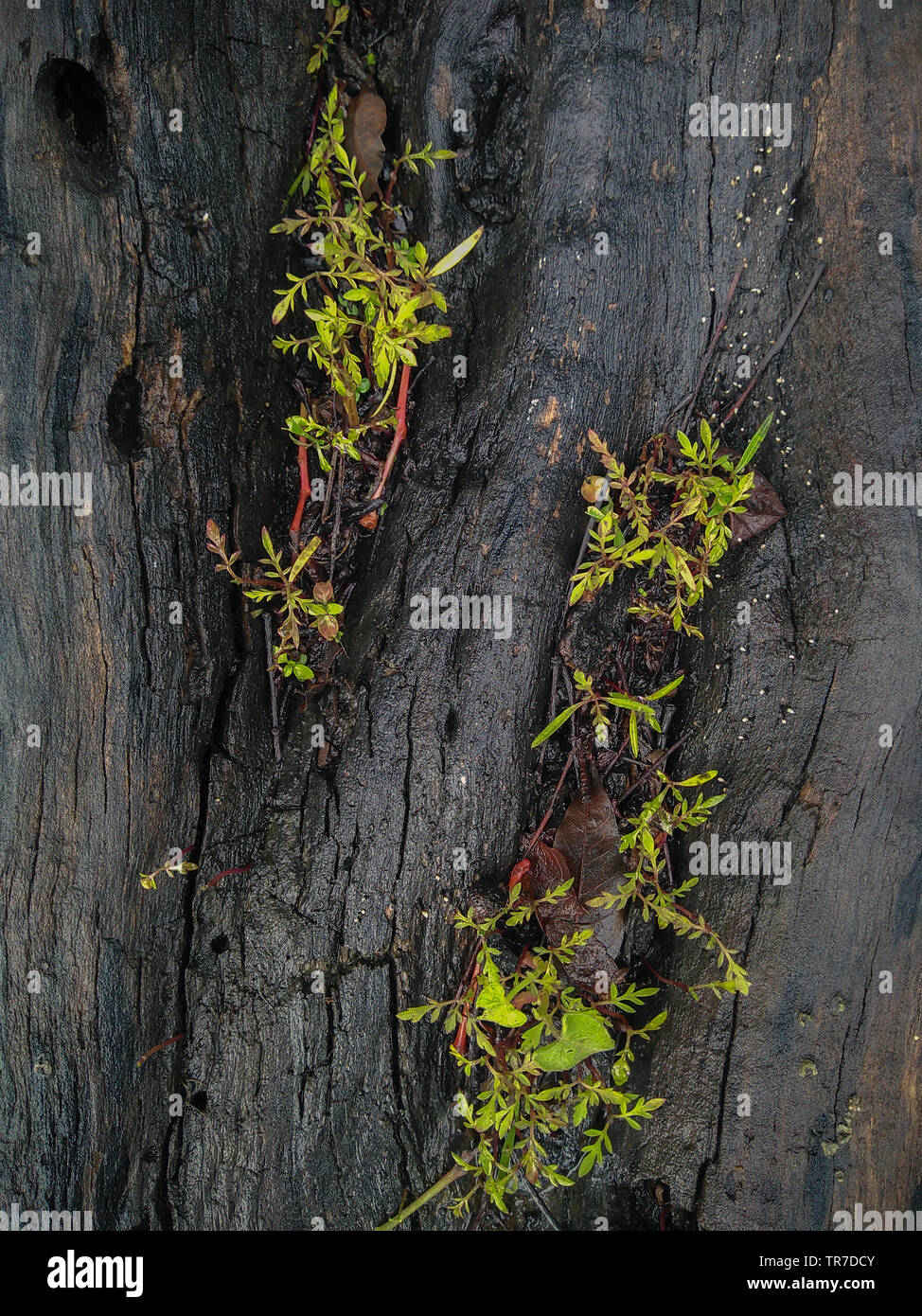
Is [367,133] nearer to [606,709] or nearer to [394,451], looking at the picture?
[394,451]

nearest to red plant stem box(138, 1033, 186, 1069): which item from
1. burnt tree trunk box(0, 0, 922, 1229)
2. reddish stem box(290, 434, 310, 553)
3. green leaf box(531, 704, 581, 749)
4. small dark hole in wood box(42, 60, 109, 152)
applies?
burnt tree trunk box(0, 0, 922, 1229)

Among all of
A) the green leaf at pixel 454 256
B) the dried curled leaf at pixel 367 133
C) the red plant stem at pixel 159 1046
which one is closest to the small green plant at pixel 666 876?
the red plant stem at pixel 159 1046

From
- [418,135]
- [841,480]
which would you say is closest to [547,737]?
[841,480]

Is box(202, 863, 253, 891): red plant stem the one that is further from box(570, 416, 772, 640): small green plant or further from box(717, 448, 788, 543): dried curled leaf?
box(717, 448, 788, 543): dried curled leaf

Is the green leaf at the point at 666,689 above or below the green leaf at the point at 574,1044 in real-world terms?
above

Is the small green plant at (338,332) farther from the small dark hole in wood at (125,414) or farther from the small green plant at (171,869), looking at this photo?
the small green plant at (171,869)

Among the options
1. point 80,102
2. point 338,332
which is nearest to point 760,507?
point 338,332

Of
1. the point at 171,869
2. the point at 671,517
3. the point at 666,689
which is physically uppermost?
the point at 671,517
